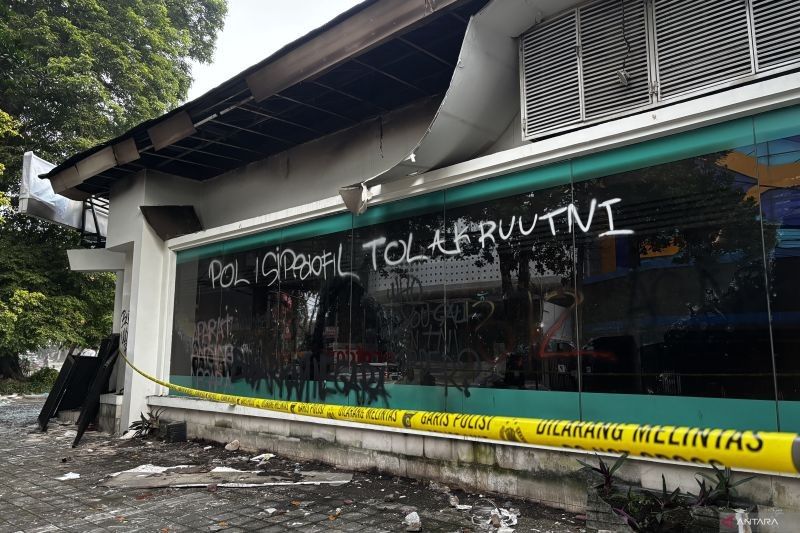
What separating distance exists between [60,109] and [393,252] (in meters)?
13.9

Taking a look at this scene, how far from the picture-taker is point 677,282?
14.4 ft

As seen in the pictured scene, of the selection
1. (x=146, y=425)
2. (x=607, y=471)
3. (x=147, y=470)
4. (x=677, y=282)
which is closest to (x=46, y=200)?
(x=146, y=425)

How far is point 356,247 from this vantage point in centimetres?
714

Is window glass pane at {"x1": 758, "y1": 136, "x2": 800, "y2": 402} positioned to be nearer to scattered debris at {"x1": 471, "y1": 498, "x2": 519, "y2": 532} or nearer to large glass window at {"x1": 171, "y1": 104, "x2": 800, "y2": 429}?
large glass window at {"x1": 171, "y1": 104, "x2": 800, "y2": 429}

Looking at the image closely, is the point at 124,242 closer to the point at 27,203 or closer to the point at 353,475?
the point at 27,203

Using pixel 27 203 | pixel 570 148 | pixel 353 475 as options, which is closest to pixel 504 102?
pixel 570 148

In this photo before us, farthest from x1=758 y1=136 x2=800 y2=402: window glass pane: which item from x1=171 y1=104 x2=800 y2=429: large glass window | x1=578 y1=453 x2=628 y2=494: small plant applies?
x1=578 y1=453 x2=628 y2=494: small plant

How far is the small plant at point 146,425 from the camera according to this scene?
30.7 feet

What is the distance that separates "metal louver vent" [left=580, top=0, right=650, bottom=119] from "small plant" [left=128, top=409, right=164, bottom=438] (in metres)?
8.70

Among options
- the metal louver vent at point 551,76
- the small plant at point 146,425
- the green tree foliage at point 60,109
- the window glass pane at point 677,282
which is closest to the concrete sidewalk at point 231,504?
the window glass pane at point 677,282

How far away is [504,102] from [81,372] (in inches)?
432

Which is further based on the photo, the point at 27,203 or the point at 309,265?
the point at 27,203

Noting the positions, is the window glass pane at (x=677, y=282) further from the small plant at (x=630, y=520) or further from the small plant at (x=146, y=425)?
the small plant at (x=146, y=425)

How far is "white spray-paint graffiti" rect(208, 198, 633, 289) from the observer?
5059mm
